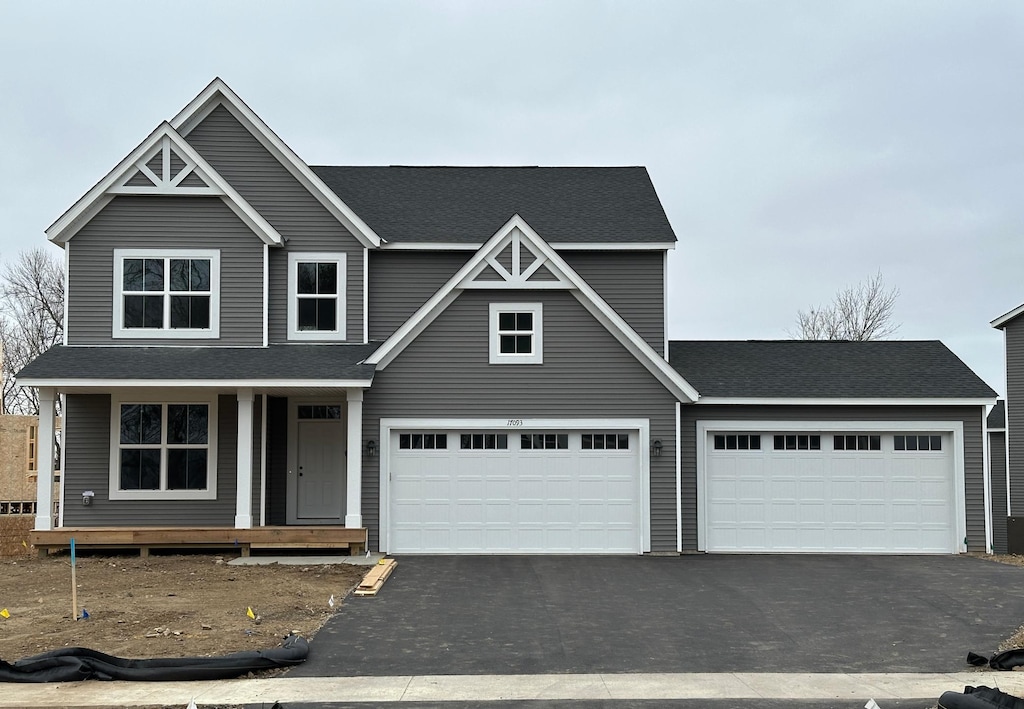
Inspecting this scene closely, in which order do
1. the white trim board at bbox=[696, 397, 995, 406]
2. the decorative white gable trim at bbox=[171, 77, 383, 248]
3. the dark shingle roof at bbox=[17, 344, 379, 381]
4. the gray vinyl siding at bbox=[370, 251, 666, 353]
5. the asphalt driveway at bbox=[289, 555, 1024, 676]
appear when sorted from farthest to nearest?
the gray vinyl siding at bbox=[370, 251, 666, 353]
the decorative white gable trim at bbox=[171, 77, 383, 248]
the white trim board at bbox=[696, 397, 995, 406]
the dark shingle roof at bbox=[17, 344, 379, 381]
the asphalt driveway at bbox=[289, 555, 1024, 676]

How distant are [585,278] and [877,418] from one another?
615 cm

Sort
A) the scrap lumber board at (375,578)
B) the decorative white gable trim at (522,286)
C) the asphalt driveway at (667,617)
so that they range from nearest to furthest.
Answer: the asphalt driveway at (667,617) → the scrap lumber board at (375,578) → the decorative white gable trim at (522,286)

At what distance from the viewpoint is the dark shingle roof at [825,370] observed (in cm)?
1888

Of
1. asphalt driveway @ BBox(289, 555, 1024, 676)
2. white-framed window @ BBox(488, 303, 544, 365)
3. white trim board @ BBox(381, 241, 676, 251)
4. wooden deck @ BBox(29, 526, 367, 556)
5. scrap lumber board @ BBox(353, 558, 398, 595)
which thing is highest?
white trim board @ BBox(381, 241, 676, 251)

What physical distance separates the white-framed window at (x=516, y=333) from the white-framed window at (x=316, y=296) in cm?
313

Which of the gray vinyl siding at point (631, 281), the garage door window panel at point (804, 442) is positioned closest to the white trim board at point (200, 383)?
the gray vinyl siding at point (631, 281)

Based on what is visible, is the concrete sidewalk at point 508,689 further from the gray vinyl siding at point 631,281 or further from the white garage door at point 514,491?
the gray vinyl siding at point 631,281

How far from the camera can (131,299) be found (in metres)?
18.6

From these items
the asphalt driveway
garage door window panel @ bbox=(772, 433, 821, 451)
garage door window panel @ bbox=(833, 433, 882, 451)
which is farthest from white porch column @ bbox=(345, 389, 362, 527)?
garage door window panel @ bbox=(833, 433, 882, 451)

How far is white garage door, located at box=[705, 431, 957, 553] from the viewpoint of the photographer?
742 inches

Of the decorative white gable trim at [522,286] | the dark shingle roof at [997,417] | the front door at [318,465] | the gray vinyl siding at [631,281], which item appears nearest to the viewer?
the decorative white gable trim at [522,286]

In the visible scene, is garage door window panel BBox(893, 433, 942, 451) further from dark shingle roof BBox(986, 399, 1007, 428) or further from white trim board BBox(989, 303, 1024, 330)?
dark shingle roof BBox(986, 399, 1007, 428)

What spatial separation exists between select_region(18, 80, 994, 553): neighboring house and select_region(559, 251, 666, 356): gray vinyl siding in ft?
0.20

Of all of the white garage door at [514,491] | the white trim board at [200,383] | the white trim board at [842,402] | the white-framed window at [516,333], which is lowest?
the white garage door at [514,491]
